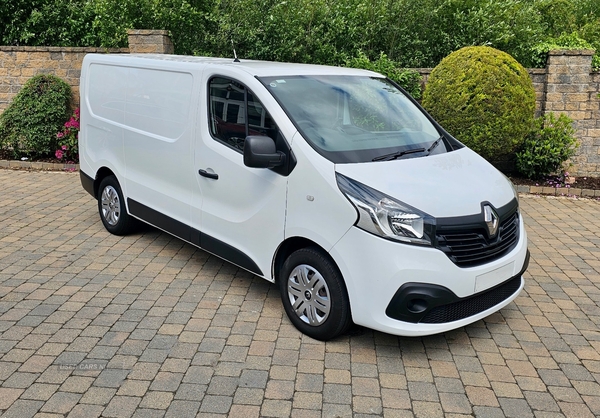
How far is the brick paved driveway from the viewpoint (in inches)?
134

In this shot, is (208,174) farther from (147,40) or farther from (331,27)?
(331,27)

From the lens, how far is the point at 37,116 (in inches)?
389

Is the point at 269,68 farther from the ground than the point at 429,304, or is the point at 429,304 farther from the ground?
the point at 269,68

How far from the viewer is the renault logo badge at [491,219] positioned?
12.8 feet

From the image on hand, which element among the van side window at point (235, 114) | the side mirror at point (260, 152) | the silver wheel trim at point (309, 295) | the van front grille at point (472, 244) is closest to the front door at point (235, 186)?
the van side window at point (235, 114)

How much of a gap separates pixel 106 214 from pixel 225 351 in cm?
318

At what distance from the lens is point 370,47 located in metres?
10.3

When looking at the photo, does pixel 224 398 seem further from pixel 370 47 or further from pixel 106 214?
pixel 370 47

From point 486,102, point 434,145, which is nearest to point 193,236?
point 434,145

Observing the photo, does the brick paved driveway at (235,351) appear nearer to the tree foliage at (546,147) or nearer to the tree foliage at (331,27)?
the tree foliage at (546,147)

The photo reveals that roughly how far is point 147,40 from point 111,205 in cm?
440

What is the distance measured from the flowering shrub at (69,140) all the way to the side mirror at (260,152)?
22.7 ft

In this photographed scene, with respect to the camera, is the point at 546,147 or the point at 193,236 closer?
the point at 193,236

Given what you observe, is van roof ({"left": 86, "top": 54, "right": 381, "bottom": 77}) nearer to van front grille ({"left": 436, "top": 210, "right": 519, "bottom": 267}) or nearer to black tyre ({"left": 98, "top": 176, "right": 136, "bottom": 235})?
black tyre ({"left": 98, "top": 176, "right": 136, "bottom": 235})
